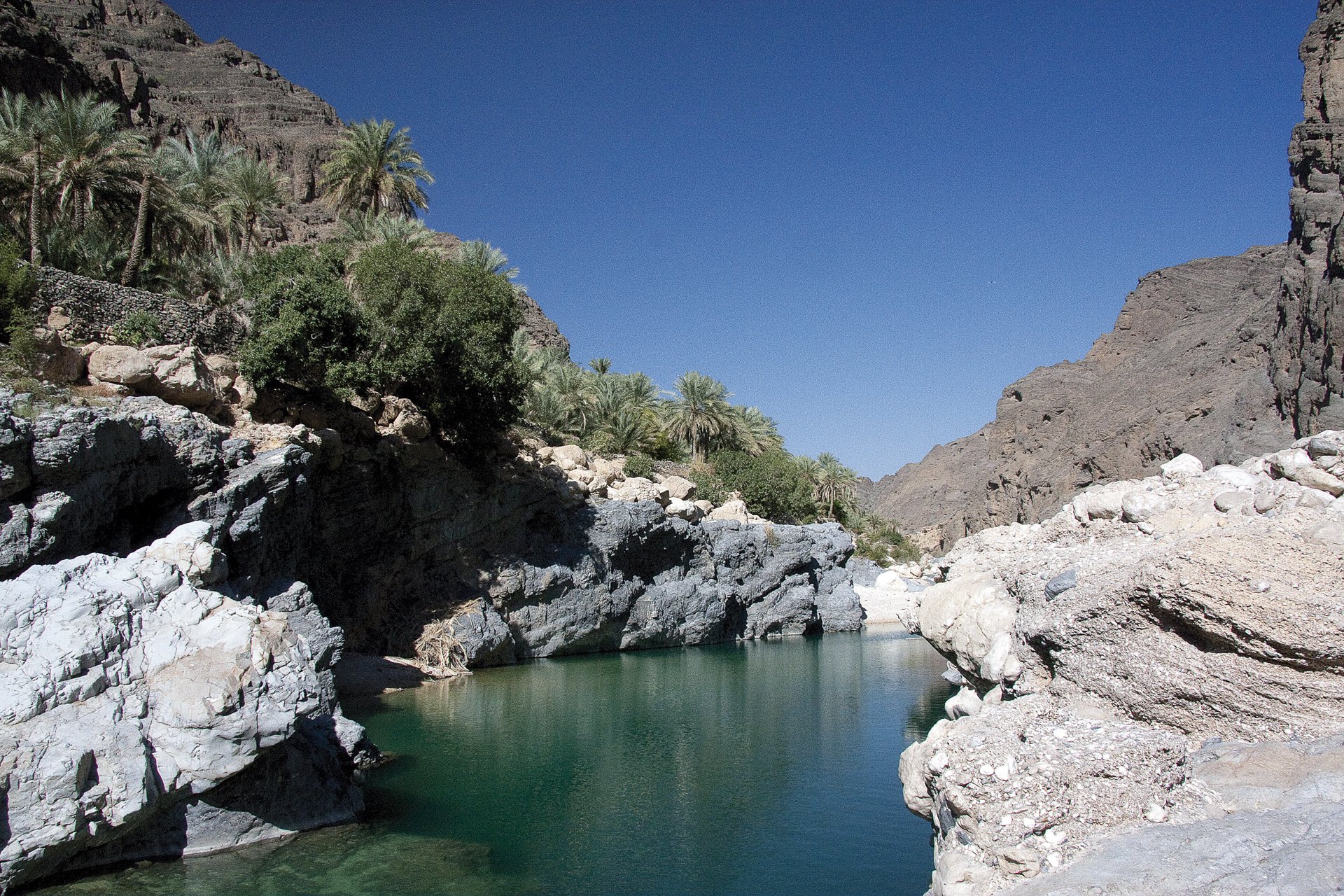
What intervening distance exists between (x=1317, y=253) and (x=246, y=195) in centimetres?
4358

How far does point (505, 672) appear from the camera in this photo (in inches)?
1234

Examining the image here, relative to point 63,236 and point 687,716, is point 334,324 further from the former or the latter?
point 687,716

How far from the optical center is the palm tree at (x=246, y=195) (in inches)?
1416

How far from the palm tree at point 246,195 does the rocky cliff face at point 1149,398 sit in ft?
139

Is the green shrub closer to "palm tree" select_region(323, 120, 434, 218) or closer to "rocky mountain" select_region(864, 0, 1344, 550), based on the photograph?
"palm tree" select_region(323, 120, 434, 218)

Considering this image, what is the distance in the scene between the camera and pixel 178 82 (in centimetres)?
8944

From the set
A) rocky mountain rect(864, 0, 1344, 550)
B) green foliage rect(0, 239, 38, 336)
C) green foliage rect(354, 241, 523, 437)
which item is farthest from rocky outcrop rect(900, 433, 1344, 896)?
rocky mountain rect(864, 0, 1344, 550)

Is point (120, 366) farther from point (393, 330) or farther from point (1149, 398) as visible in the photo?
point (1149, 398)

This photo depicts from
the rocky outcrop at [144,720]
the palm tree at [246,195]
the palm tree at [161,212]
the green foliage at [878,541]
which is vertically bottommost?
the rocky outcrop at [144,720]

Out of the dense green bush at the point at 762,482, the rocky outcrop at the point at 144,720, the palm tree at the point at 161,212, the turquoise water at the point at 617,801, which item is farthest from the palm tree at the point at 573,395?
the rocky outcrop at the point at 144,720

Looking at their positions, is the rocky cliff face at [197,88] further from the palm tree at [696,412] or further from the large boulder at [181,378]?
the large boulder at [181,378]

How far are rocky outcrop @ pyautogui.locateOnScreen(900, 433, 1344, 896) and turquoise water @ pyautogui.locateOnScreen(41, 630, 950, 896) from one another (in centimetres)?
523

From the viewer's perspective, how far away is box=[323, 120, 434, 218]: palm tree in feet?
128

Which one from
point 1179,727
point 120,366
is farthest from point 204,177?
point 1179,727
